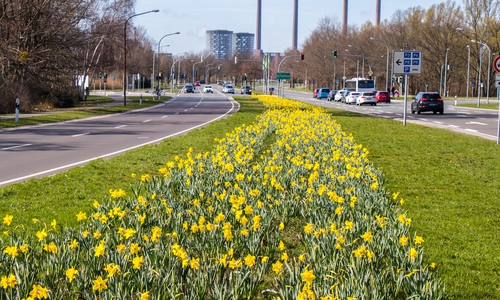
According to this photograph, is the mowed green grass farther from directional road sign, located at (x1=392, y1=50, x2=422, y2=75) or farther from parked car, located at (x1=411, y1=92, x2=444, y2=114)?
parked car, located at (x1=411, y1=92, x2=444, y2=114)

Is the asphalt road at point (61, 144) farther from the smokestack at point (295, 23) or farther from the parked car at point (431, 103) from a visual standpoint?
the smokestack at point (295, 23)

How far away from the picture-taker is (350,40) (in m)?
113

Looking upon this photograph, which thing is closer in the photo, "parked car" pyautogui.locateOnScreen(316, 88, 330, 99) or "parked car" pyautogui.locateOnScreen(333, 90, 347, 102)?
"parked car" pyautogui.locateOnScreen(333, 90, 347, 102)

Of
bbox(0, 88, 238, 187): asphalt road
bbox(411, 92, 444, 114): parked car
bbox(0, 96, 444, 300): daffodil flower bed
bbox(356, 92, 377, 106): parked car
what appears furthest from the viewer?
bbox(356, 92, 377, 106): parked car

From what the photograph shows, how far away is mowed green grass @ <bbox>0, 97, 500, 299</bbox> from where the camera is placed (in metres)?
6.41

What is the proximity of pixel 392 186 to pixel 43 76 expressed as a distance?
33.0 meters

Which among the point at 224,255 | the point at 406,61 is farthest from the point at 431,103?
the point at 224,255

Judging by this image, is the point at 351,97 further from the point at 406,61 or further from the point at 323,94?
the point at 406,61

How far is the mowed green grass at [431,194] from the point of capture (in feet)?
21.0

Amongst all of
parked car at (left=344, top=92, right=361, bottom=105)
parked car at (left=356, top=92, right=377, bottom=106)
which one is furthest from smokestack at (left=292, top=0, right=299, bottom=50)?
parked car at (left=356, top=92, right=377, bottom=106)

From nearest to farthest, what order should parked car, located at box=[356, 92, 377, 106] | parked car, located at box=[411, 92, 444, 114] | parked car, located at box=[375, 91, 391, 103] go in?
parked car, located at box=[411, 92, 444, 114] < parked car, located at box=[356, 92, 377, 106] < parked car, located at box=[375, 91, 391, 103]

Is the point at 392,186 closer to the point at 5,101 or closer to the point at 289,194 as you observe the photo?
the point at 289,194

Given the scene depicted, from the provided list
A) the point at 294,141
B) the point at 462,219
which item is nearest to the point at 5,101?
the point at 294,141

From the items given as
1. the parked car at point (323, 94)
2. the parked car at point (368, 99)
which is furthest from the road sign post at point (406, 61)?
the parked car at point (323, 94)
